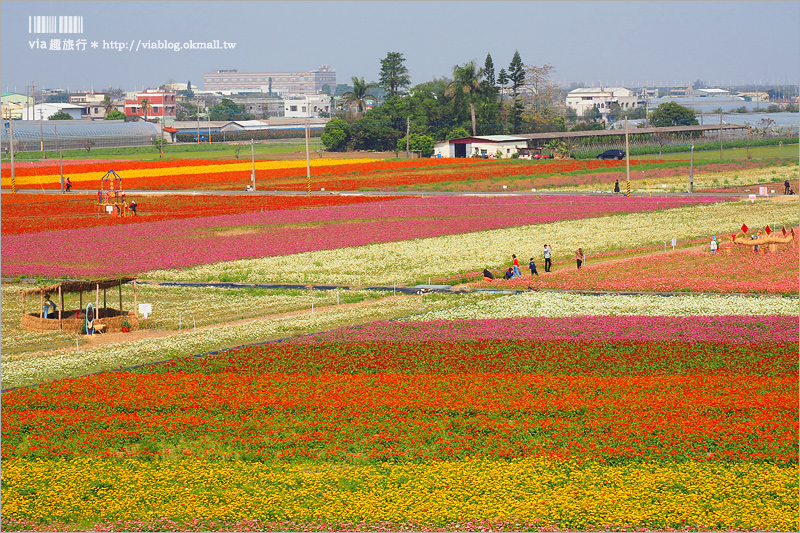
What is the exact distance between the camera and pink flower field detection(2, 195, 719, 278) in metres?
55.6

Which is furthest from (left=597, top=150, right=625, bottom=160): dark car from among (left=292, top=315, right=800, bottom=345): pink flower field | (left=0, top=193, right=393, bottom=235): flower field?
(left=292, top=315, right=800, bottom=345): pink flower field

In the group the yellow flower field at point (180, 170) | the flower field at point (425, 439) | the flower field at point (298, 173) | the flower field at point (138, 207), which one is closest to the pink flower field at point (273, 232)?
the flower field at point (138, 207)

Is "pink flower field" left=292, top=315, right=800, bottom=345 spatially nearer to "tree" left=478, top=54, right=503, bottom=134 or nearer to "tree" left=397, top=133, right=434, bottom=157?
"tree" left=397, top=133, right=434, bottom=157

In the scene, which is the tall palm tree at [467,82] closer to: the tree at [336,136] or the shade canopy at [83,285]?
the tree at [336,136]

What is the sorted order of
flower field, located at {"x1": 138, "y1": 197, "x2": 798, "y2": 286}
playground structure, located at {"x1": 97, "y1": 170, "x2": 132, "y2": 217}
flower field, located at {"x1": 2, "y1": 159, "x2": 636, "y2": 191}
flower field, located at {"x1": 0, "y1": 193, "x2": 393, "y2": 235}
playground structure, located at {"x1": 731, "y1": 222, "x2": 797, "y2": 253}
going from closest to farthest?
flower field, located at {"x1": 138, "y1": 197, "x2": 798, "y2": 286}, playground structure, located at {"x1": 731, "y1": 222, "x2": 797, "y2": 253}, flower field, located at {"x1": 0, "y1": 193, "x2": 393, "y2": 235}, playground structure, located at {"x1": 97, "y1": 170, "x2": 132, "y2": 217}, flower field, located at {"x1": 2, "y1": 159, "x2": 636, "y2": 191}

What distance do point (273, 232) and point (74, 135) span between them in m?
118

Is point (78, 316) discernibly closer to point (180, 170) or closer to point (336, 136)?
point (180, 170)

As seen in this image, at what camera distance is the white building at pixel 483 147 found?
141250 millimetres

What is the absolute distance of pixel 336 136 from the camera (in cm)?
15750

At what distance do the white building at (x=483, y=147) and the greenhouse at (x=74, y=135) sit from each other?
6288cm

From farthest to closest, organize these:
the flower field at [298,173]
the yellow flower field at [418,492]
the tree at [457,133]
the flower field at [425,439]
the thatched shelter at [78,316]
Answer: the tree at [457,133] < the flower field at [298,173] < the thatched shelter at [78,316] < the flower field at [425,439] < the yellow flower field at [418,492]

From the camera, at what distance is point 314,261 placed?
5516 centimetres

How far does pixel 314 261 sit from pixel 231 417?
30.0m

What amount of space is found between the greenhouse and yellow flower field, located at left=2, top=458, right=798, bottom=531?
147103 mm
